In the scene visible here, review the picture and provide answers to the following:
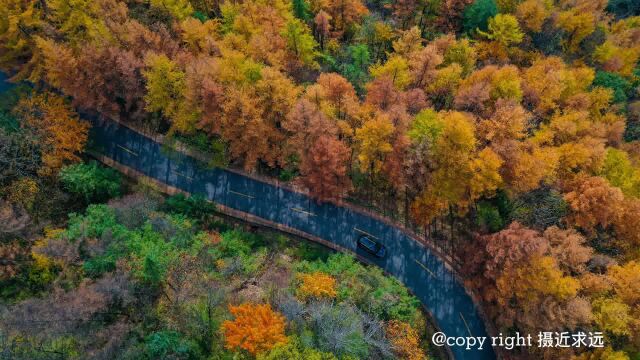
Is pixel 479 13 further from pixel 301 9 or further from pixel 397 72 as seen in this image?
pixel 301 9

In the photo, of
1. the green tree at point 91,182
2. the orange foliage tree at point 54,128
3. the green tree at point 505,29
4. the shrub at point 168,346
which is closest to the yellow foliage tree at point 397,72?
the green tree at point 505,29

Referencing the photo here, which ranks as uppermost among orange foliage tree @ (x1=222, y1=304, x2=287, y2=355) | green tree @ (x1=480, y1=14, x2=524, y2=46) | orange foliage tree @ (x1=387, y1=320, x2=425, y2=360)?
green tree @ (x1=480, y1=14, x2=524, y2=46)

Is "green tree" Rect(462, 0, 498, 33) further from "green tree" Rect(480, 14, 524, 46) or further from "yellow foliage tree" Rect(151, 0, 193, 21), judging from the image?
"yellow foliage tree" Rect(151, 0, 193, 21)

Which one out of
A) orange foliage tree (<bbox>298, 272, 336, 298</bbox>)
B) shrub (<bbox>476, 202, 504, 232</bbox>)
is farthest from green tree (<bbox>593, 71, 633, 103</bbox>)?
orange foliage tree (<bbox>298, 272, 336, 298</bbox>)

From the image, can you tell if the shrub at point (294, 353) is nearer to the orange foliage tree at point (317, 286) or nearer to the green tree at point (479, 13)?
the orange foliage tree at point (317, 286)

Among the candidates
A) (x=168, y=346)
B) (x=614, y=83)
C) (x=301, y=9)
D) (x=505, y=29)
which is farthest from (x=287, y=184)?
(x=614, y=83)

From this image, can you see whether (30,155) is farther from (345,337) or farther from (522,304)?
Answer: (522,304)

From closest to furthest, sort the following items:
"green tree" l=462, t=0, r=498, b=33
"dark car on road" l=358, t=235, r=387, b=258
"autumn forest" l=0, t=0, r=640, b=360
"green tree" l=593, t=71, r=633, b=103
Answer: "autumn forest" l=0, t=0, r=640, b=360
"dark car on road" l=358, t=235, r=387, b=258
"green tree" l=462, t=0, r=498, b=33
"green tree" l=593, t=71, r=633, b=103
